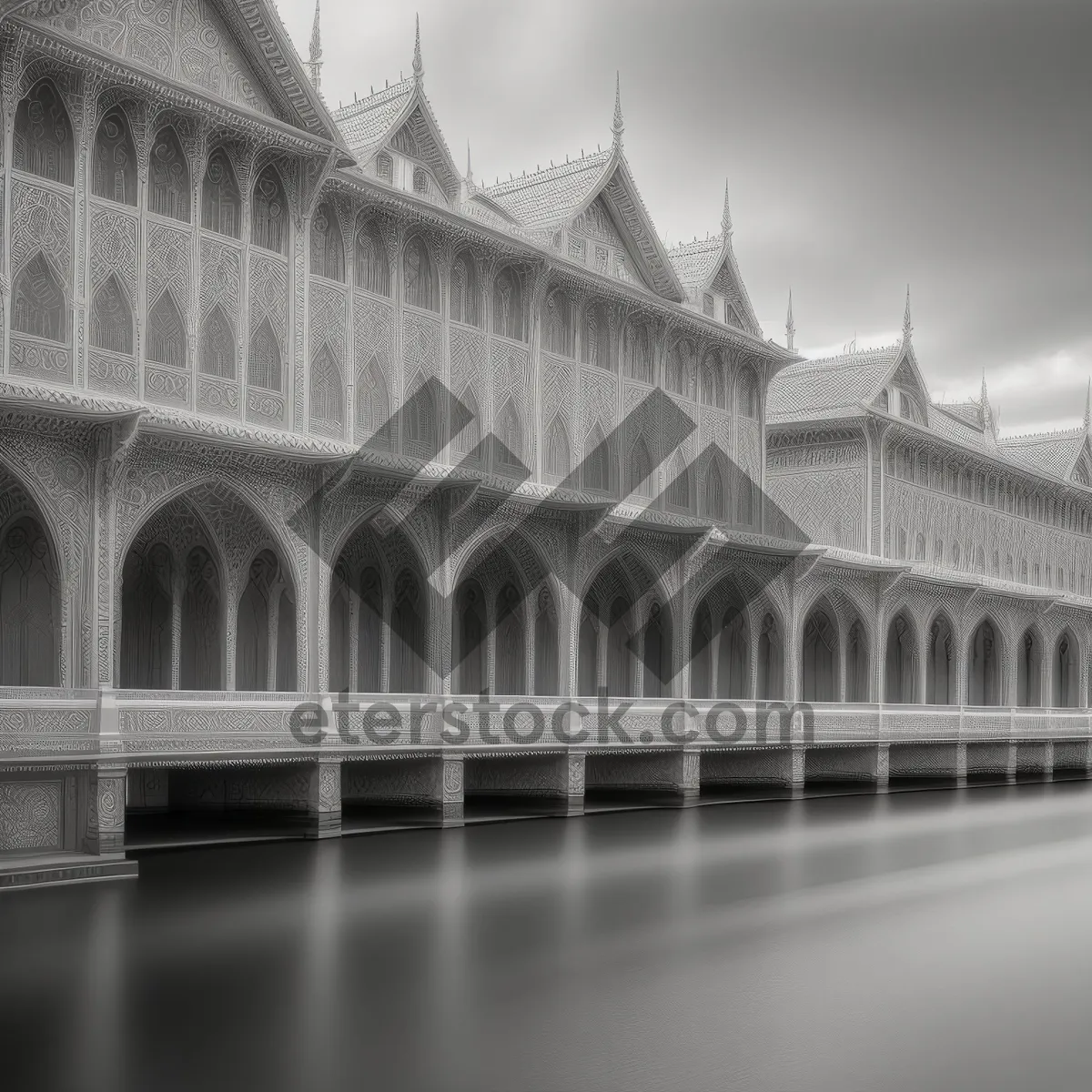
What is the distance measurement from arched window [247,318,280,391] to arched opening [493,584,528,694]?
7.73 meters

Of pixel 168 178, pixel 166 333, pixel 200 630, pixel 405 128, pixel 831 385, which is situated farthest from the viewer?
pixel 831 385

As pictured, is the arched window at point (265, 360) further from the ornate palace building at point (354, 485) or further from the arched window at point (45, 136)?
the arched window at point (45, 136)

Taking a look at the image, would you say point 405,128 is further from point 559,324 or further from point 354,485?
point 354,485

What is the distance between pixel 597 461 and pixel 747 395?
6.65 metres

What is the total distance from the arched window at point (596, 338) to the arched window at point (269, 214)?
322 inches

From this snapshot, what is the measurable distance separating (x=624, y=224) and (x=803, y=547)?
26.1 feet

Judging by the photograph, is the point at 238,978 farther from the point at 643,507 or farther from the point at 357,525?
the point at 643,507

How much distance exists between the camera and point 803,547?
105 ft

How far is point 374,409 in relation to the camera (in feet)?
79.3

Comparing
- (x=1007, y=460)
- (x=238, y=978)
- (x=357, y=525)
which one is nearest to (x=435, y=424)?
(x=357, y=525)

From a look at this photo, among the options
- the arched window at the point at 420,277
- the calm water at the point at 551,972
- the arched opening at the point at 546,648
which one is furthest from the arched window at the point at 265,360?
the arched opening at the point at 546,648

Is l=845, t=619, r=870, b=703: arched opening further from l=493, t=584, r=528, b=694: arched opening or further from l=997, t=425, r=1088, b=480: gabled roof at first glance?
l=997, t=425, r=1088, b=480: gabled roof

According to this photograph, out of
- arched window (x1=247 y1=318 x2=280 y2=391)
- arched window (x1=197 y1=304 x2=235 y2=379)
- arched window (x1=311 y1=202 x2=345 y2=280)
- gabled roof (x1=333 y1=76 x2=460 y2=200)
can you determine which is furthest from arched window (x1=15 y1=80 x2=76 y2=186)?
gabled roof (x1=333 y1=76 x2=460 y2=200)

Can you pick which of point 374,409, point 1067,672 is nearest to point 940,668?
point 1067,672
